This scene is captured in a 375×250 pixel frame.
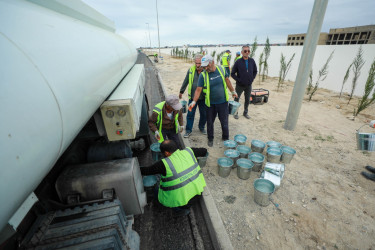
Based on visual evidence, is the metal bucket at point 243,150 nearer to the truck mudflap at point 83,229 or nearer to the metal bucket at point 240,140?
the metal bucket at point 240,140

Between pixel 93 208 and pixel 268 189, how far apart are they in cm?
268

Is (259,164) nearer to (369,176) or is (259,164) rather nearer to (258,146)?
(258,146)

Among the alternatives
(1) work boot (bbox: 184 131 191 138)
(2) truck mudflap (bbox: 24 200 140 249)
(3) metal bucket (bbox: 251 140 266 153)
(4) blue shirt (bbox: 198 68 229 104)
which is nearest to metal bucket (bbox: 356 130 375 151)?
(3) metal bucket (bbox: 251 140 266 153)

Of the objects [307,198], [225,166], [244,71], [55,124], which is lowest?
[307,198]

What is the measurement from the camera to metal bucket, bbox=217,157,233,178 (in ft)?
11.5

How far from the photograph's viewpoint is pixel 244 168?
11.3 feet

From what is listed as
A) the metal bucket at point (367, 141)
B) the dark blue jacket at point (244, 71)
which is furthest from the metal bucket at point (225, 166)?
the dark blue jacket at point (244, 71)

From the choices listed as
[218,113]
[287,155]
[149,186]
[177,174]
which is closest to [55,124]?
[177,174]

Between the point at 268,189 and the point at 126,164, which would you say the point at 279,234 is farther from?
the point at 126,164

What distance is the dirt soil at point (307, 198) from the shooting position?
2.48 metres

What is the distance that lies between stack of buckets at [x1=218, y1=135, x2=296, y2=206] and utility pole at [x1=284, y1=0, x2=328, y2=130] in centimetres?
179

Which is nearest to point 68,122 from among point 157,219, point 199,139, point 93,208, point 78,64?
point 78,64

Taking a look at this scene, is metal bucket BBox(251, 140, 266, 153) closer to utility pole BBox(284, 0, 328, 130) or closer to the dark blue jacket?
utility pole BBox(284, 0, 328, 130)

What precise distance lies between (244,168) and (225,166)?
363 millimetres
